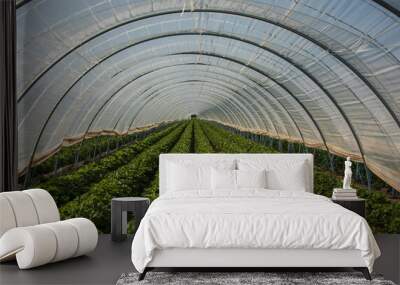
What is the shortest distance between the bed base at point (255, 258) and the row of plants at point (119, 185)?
3064 mm

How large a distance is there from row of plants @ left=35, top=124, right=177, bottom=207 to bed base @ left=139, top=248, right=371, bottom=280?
3340 mm

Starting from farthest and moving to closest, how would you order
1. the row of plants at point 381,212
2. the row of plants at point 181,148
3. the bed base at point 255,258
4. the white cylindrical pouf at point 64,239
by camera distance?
the row of plants at point 181,148
the row of plants at point 381,212
the white cylindrical pouf at point 64,239
the bed base at point 255,258

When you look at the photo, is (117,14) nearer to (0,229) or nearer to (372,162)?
(0,229)

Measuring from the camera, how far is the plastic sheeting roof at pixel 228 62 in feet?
24.1

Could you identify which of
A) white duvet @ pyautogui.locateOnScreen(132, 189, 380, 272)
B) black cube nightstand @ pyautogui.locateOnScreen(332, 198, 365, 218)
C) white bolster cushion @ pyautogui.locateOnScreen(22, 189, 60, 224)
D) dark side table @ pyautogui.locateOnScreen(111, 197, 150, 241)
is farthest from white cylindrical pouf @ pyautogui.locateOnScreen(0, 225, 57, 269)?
black cube nightstand @ pyautogui.locateOnScreen(332, 198, 365, 218)

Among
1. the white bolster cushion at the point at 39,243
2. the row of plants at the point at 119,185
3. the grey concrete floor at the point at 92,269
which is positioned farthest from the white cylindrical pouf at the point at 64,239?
the row of plants at the point at 119,185

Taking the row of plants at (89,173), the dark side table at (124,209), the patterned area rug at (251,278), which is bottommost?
the patterned area rug at (251,278)

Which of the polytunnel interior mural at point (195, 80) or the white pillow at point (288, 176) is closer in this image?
the white pillow at point (288, 176)

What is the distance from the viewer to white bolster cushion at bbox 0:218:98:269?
5.58 metres

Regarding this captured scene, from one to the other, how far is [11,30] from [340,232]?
15.7 ft

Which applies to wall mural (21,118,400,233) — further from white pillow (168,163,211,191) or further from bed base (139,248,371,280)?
bed base (139,248,371,280)

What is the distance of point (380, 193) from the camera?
8062mm

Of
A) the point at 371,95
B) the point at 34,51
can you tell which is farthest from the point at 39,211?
the point at 371,95

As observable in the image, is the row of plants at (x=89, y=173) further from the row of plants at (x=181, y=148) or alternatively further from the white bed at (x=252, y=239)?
the white bed at (x=252, y=239)
